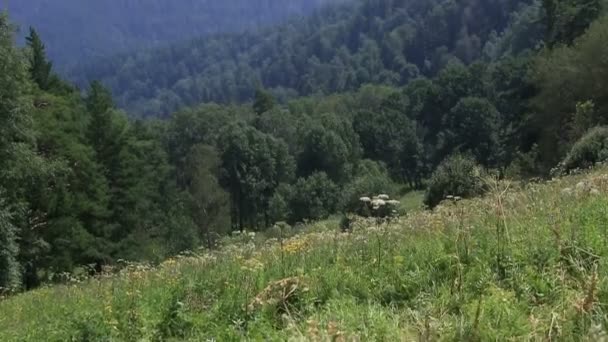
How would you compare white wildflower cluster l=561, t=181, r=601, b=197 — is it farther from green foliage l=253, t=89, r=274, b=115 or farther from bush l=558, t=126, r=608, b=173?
green foliage l=253, t=89, r=274, b=115

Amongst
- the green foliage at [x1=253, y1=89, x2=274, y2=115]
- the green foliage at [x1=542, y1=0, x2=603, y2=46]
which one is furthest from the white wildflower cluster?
the green foliage at [x1=253, y1=89, x2=274, y2=115]

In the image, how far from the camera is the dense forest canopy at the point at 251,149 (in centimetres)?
2641

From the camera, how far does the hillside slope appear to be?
4281 mm

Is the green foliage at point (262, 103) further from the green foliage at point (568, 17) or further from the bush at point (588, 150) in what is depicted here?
the bush at point (588, 150)

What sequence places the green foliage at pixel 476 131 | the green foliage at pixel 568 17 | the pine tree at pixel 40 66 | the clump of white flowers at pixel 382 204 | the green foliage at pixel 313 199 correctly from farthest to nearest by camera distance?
the green foliage at pixel 476 131, the green foliage at pixel 313 199, the green foliage at pixel 568 17, the pine tree at pixel 40 66, the clump of white flowers at pixel 382 204

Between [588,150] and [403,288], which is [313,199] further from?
[403,288]

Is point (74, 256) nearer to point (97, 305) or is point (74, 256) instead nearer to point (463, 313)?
point (97, 305)

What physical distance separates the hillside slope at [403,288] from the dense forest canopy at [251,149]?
3.28 metres

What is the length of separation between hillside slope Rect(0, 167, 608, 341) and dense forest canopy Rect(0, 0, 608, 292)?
3.28 m

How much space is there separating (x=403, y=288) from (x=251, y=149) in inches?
2802

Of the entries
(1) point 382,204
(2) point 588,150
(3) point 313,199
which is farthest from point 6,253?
(3) point 313,199

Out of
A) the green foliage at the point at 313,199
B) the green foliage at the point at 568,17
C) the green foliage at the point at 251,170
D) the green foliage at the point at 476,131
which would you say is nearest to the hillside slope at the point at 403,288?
the green foliage at the point at 568,17

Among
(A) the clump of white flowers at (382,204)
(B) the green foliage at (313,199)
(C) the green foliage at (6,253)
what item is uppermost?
(A) the clump of white flowers at (382,204)

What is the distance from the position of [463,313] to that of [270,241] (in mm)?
5821
